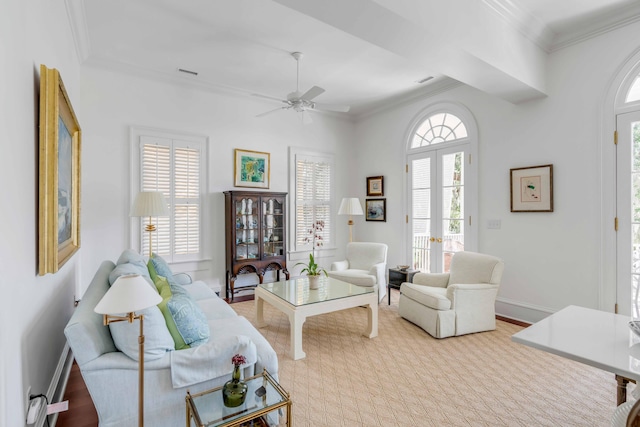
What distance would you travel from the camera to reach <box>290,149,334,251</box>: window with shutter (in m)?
5.62

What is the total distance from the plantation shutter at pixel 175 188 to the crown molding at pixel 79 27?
108cm

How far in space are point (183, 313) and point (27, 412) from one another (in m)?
0.77

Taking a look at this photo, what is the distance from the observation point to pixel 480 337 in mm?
3402

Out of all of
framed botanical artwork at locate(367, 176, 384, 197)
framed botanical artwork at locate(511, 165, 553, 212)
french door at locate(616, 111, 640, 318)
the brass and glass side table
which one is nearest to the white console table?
the brass and glass side table

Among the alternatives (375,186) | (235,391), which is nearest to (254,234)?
(375,186)

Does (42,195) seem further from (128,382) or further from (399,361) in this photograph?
(399,361)

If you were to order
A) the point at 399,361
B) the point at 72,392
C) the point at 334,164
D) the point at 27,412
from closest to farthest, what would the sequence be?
the point at 27,412 → the point at 72,392 → the point at 399,361 → the point at 334,164

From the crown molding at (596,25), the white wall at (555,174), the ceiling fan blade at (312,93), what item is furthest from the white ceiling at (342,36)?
the ceiling fan blade at (312,93)

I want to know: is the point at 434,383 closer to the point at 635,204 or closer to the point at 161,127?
the point at 635,204

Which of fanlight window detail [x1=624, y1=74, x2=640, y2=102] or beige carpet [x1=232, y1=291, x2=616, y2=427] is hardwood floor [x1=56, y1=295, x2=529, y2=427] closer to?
beige carpet [x1=232, y1=291, x2=616, y2=427]

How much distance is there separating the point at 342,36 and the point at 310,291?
2.70 metres

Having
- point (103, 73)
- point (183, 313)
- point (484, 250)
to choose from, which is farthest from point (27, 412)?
point (484, 250)

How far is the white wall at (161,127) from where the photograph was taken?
3.95 m

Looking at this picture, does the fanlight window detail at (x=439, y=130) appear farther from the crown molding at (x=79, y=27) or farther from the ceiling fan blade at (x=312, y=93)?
the crown molding at (x=79, y=27)
